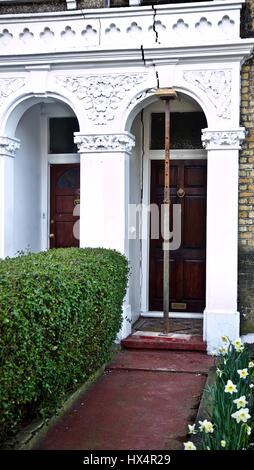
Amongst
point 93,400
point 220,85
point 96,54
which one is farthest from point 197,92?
point 93,400

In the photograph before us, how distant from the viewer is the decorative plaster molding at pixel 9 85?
7848mm

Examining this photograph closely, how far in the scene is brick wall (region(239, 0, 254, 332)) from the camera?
740 cm

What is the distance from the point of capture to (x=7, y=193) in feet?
26.5

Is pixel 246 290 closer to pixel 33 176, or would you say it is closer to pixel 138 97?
pixel 138 97

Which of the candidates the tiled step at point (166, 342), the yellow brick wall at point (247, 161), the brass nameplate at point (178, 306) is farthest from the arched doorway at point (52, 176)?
the yellow brick wall at point (247, 161)

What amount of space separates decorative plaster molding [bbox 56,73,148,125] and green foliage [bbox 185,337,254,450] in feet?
12.7

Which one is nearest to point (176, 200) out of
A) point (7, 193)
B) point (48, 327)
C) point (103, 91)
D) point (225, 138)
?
point (225, 138)

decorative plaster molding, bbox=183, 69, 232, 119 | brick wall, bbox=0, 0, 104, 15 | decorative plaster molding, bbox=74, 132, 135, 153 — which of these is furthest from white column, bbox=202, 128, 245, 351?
brick wall, bbox=0, 0, 104, 15

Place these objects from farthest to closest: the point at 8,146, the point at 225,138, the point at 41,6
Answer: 1. the point at 41,6
2. the point at 8,146
3. the point at 225,138

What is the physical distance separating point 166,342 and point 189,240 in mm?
2079

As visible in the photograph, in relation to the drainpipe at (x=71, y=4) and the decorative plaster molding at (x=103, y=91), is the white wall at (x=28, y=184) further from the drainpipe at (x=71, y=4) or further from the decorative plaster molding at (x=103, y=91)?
the drainpipe at (x=71, y=4)

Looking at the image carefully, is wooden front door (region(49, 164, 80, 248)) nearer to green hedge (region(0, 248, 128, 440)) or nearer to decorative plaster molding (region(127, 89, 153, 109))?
decorative plaster molding (region(127, 89, 153, 109))
